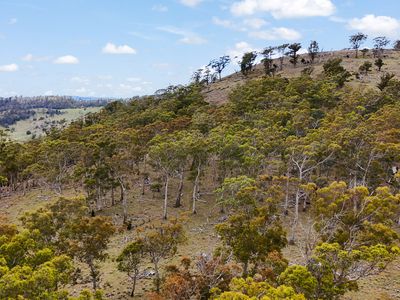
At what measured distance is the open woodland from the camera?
1854cm

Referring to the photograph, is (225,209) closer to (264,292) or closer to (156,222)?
(156,222)

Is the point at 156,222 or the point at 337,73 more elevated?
the point at 337,73

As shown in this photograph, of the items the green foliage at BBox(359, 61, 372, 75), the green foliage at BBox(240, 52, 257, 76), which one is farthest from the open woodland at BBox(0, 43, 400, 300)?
the green foliage at BBox(240, 52, 257, 76)

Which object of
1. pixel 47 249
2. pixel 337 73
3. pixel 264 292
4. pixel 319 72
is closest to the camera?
pixel 264 292

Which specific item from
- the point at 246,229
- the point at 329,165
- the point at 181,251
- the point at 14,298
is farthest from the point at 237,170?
the point at 14,298

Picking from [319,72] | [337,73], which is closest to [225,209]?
[337,73]

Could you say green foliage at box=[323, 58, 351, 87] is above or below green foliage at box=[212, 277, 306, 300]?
above

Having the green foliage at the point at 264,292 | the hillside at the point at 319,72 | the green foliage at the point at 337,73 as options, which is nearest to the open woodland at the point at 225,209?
the green foliage at the point at 264,292

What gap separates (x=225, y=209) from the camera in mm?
44062

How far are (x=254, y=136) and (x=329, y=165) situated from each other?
908 centimetres

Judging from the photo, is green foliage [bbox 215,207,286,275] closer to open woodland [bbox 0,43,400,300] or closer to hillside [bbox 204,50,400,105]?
open woodland [bbox 0,43,400,300]

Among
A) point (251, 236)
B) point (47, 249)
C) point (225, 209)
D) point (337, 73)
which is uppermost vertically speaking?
point (337, 73)

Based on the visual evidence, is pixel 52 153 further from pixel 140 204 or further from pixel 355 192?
pixel 355 192

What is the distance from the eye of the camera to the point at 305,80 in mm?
78500
